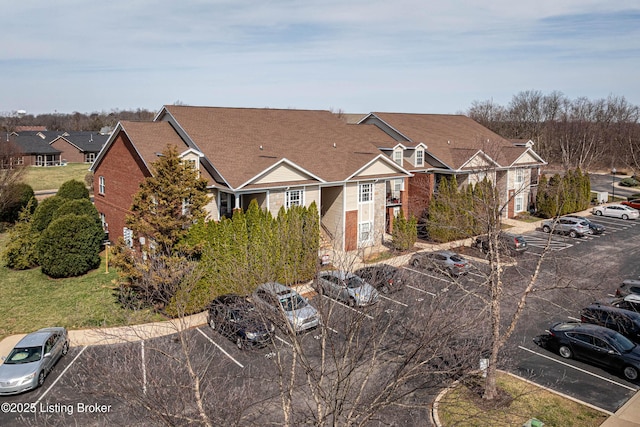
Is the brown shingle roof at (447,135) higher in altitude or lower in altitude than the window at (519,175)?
higher

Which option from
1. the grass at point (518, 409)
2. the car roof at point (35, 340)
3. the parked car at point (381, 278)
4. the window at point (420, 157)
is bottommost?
the grass at point (518, 409)

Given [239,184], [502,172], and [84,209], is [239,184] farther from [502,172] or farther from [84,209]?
[502,172]

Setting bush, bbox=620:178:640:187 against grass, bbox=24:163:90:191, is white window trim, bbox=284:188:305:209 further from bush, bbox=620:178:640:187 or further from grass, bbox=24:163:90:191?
bush, bbox=620:178:640:187

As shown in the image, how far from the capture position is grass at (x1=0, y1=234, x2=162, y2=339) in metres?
23.0

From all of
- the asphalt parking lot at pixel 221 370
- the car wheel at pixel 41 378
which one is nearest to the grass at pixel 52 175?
the car wheel at pixel 41 378

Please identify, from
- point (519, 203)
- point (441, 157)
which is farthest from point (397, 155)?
point (519, 203)

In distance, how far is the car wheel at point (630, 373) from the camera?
57.7ft

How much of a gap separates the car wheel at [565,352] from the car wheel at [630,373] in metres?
1.91

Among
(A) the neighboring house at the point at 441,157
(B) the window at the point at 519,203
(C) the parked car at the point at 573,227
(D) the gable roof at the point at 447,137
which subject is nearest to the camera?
(C) the parked car at the point at 573,227

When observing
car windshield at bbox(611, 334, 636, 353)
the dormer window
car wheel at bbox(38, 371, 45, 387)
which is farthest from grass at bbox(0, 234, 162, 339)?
the dormer window

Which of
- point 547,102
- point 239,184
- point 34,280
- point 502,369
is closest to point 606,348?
point 502,369

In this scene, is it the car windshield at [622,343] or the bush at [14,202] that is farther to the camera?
the bush at [14,202]

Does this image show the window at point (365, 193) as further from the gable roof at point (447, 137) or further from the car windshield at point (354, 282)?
the car windshield at point (354, 282)

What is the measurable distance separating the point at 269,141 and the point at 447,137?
20382 mm
